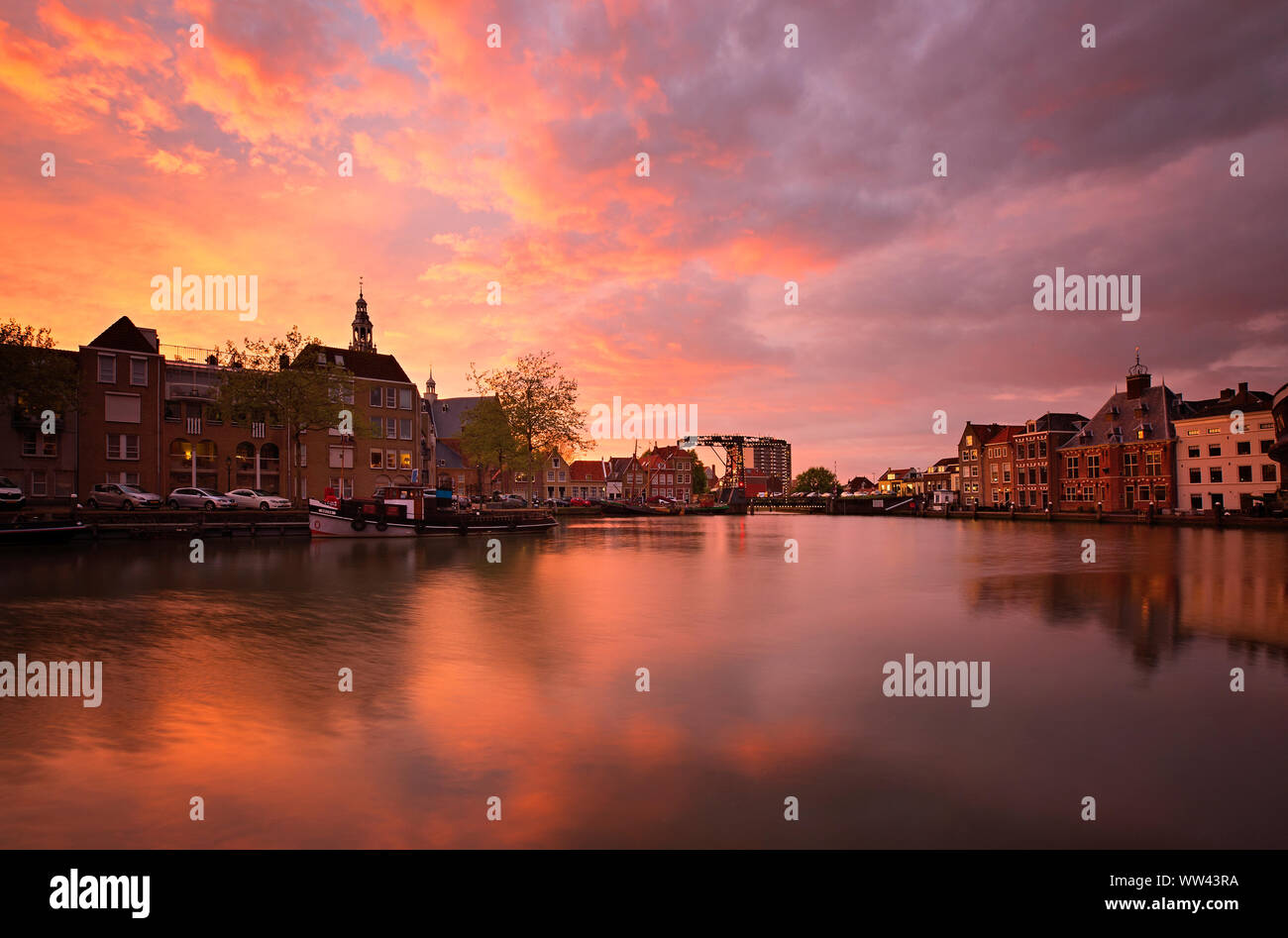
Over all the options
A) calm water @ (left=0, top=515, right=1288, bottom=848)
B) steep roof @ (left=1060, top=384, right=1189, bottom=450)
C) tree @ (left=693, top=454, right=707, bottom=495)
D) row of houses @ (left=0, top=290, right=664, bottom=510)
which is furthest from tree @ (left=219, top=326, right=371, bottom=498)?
tree @ (left=693, top=454, right=707, bottom=495)

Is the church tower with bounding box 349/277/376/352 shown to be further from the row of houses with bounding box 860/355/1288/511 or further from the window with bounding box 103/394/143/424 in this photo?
the row of houses with bounding box 860/355/1288/511

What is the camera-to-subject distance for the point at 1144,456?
78688mm

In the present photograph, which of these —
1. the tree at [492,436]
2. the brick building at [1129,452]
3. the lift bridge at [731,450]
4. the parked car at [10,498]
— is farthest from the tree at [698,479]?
the parked car at [10,498]

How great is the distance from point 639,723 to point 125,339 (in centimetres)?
6836

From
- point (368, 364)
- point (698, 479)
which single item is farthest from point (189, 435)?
point (698, 479)

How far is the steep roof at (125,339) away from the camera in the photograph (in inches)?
2293

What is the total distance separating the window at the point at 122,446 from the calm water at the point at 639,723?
144ft

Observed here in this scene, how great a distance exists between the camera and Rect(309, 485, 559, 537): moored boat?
46.9 metres

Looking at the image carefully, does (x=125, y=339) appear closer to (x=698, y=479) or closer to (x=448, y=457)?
(x=448, y=457)

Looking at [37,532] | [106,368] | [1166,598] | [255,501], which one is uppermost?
[106,368]

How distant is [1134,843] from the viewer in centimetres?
620

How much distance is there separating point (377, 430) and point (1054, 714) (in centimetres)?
7106

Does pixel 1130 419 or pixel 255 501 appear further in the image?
pixel 1130 419

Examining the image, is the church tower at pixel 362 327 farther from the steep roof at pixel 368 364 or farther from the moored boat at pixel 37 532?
the moored boat at pixel 37 532
